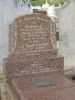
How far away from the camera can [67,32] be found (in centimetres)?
737

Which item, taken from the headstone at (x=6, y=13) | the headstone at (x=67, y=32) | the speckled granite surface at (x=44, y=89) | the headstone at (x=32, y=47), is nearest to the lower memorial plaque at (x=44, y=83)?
the speckled granite surface at (x=44, y=89)

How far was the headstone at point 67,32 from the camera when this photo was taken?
23.8ft

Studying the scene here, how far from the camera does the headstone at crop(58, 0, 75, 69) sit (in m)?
7.26

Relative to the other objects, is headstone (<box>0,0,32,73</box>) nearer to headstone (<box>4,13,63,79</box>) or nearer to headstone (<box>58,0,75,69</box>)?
headstone (<box>58,0,75,69</box>)

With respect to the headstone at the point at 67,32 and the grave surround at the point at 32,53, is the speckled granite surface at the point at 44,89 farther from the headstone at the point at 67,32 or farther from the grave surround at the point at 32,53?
the headstone at the point at 67,32

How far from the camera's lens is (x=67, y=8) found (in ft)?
23.9

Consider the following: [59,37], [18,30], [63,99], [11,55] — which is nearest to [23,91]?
[63,99]

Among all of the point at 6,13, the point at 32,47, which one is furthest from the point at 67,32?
the point at 32,47

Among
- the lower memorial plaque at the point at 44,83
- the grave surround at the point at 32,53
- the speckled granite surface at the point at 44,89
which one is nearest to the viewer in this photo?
the speckled granite surface at the point at 44,89

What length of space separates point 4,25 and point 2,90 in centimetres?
226

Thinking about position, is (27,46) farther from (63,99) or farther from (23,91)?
(63,99)

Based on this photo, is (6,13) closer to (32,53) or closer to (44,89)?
(32,53)

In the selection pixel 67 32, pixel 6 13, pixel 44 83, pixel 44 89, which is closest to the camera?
pixel 44 89

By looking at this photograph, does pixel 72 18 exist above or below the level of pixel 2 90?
above
